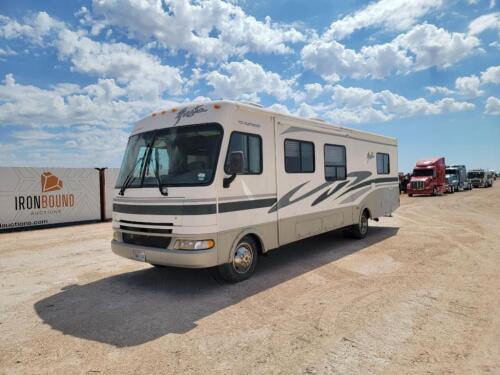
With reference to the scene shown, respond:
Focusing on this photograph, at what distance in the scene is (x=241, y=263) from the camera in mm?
6477

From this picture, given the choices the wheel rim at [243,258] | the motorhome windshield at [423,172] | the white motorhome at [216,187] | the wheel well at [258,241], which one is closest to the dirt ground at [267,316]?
the wheel rim at [243,258]

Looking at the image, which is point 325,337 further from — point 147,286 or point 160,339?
point 147,286

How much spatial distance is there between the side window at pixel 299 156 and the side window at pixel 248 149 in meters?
0.93

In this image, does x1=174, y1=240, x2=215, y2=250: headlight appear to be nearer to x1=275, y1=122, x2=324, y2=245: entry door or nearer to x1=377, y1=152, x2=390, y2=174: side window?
x1=275, y1=122, x2=324, y2=245: entry door

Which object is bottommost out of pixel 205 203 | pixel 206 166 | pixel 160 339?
pixel 160 339

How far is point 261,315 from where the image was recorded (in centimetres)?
505

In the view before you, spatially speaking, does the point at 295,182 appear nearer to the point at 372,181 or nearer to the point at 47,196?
the point at 372,181

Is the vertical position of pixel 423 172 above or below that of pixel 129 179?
above

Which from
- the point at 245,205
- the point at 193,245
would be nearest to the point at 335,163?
the point at 245,205

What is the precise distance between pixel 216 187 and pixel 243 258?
1.48m

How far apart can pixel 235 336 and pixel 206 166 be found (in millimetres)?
2527

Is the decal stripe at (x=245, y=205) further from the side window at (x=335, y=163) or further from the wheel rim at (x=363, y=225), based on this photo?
the wheel rim at (x=363, y=225)

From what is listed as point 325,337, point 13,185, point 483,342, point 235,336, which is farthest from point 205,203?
point 13,185

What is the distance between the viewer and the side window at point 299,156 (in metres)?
7.50
